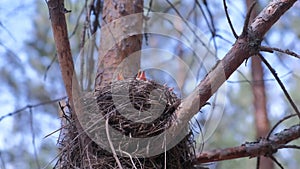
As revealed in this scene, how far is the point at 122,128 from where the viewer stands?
57.6 inches

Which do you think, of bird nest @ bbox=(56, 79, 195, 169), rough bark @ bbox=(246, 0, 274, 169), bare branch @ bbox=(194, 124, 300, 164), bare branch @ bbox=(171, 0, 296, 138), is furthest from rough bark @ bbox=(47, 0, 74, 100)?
rough bark @ bbox=(246, 0, 274, 169)

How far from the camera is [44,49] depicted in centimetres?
561

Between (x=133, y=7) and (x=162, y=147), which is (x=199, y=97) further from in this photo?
(x=133, y=7)

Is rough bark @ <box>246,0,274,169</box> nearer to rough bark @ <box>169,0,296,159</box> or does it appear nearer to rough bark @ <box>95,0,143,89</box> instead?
rough bark @ <box>95,0,143,89</box>

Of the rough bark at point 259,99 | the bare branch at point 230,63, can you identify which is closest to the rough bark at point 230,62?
the bare branch at point 230,63

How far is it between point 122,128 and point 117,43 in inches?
24.0

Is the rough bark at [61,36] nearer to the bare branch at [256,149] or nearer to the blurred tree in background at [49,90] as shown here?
the bare branch at [256,149]

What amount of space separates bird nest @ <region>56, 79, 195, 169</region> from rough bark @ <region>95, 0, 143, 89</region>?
0.39m

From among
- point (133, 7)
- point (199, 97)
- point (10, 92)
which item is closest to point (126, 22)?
point (133, 7)

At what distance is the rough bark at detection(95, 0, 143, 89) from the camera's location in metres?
1.96

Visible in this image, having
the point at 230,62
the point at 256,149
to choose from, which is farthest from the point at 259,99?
the point at 230,62

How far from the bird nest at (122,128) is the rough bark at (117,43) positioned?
39 centimetres

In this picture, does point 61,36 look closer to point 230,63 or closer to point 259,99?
point 230,63

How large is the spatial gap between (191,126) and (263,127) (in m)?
2.26
